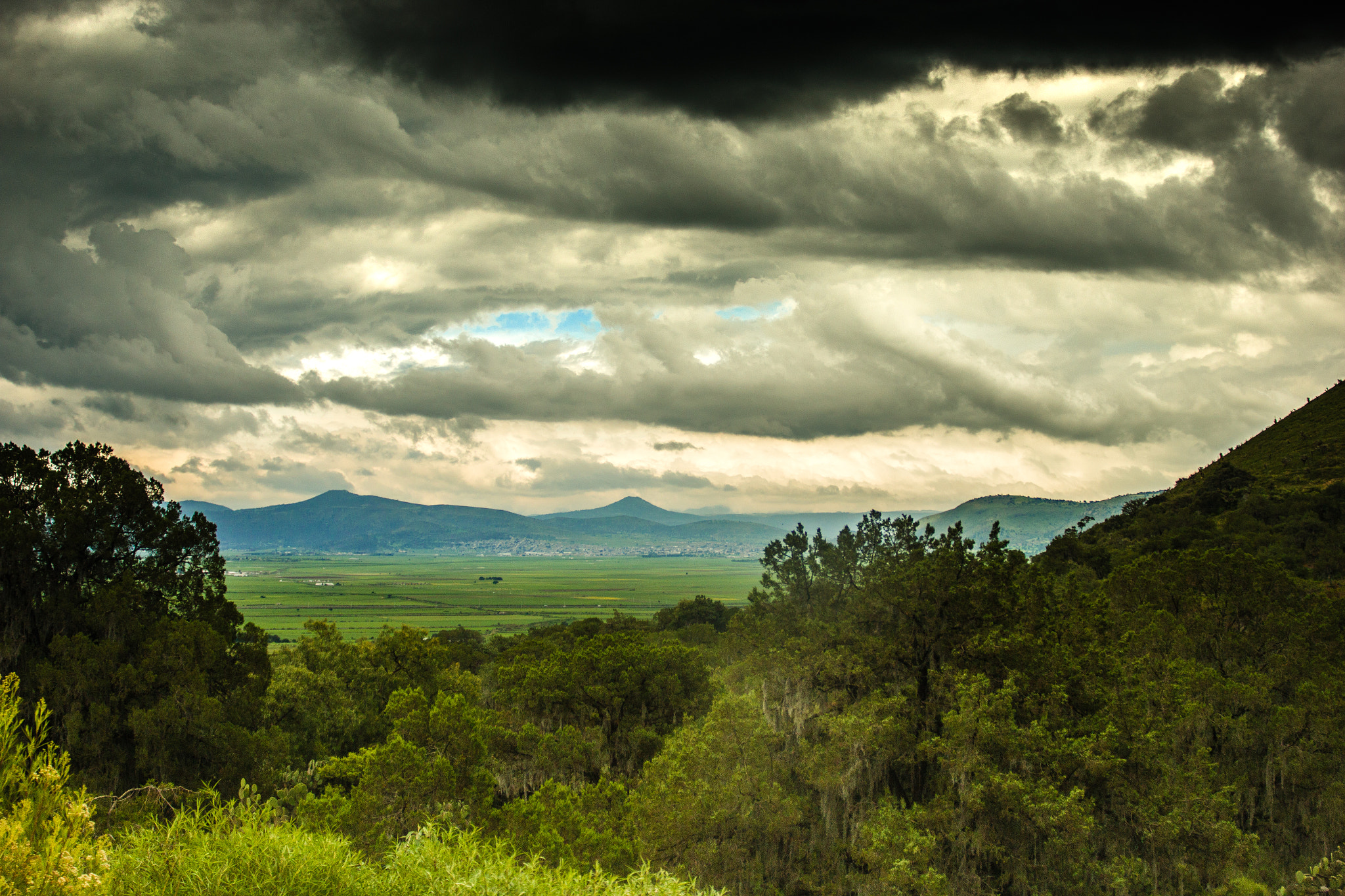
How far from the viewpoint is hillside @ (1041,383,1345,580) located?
51.0 m

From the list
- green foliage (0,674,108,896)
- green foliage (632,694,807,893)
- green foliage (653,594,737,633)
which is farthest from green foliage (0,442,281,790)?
green foliage (653,594,737,633)

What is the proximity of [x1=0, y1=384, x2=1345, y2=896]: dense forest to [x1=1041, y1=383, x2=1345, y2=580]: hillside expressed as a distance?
1279 cm

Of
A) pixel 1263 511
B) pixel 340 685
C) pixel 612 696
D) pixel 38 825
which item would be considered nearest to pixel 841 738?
pixel 612 696

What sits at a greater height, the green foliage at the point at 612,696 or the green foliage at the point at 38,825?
the green foliage at the point at 38,825

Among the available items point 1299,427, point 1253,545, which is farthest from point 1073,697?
point 1299,427

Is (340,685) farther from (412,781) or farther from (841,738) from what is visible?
(841,738)

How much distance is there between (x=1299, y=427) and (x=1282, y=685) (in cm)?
9947

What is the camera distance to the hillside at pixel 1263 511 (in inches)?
2007

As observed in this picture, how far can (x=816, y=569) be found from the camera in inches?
1644

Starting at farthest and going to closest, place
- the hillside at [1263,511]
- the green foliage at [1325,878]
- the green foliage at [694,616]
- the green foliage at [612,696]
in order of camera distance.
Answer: the green foliage at [694,616]
the hillside at [1263,511]
the green foliage at [612,696]
the green foliage at [1325,878]

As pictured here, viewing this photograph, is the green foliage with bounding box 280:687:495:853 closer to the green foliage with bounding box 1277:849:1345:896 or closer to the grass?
the grass

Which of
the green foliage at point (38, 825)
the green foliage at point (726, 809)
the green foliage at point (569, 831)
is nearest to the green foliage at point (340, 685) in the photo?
the green foliage at point (569, 831)

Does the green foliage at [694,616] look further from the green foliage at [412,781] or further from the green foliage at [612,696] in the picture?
the green foliage at [412,781]

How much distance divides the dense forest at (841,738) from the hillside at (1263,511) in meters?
12.8
